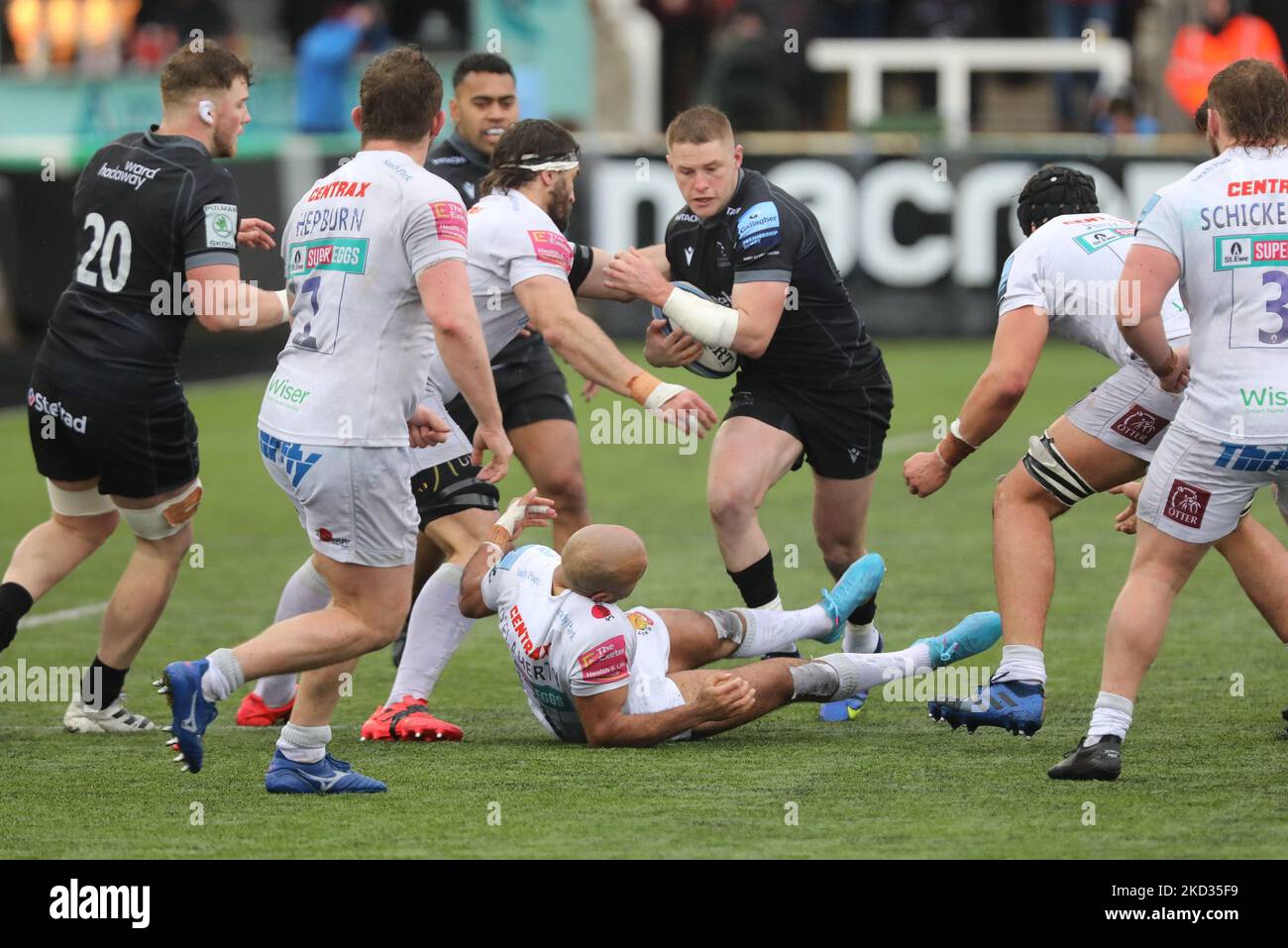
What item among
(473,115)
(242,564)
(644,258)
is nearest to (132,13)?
(242,564)

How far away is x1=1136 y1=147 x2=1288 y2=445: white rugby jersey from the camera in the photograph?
6.05 m

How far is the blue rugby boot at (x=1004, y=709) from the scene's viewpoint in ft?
22.3

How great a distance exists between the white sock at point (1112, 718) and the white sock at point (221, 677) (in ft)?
8.49

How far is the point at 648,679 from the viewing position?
6828mm

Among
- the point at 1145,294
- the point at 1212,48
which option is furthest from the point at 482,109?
the point at 1212,48

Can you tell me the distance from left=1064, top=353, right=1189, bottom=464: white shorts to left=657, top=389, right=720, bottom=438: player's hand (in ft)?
4.35

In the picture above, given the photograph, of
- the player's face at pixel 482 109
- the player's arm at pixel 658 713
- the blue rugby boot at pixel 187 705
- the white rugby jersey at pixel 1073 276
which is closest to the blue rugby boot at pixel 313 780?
the blue rugby boot at pixel 187 705

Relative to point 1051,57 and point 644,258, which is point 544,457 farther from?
point 1051,57

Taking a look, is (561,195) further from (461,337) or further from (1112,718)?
(1112,718)

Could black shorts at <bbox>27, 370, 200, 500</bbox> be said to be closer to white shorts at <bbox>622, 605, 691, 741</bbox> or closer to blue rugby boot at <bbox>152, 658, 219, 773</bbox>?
blue rugby boot at <bbox>152, 658, 219, 773</bbox>

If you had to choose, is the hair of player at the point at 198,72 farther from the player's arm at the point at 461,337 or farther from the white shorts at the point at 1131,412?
the white shorts at the point at 1131,412

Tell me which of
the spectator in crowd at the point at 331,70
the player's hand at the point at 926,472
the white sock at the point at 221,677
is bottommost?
the white sock at the point at 221,677

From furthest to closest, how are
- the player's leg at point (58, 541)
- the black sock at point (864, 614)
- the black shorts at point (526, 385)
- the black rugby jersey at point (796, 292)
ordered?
1. the black shorts at point (526, 385)
2. the black sock at point (864, 614)
3. the black rugby jersey at point (796, 292)
4. the player's leg at point (58, 541)

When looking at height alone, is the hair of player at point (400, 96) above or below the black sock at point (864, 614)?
above
